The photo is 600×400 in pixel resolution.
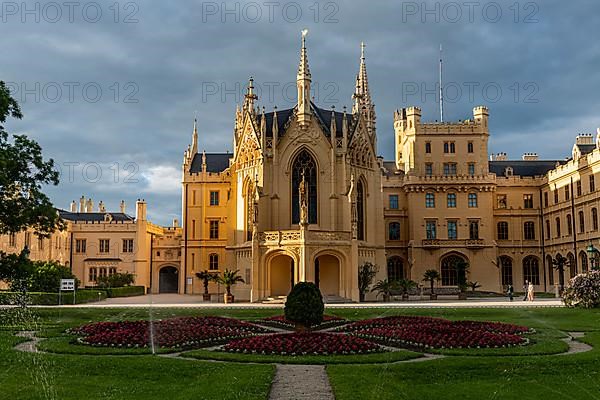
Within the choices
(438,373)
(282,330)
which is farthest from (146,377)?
(282,330)

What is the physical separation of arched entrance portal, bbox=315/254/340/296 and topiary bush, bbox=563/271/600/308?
1829 centimetres

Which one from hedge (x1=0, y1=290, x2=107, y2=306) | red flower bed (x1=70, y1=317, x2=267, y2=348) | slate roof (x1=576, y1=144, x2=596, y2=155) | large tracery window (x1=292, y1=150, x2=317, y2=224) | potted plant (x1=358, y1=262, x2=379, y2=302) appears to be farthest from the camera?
slate roof (x1=576, y1=144, x2=596, y2=155)

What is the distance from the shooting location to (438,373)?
1603 cm

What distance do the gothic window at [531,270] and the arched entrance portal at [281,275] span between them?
30.7 meters

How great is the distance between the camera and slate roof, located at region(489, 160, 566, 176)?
3022 inches

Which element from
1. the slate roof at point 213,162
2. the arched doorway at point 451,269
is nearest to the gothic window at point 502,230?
the arched doorway at point 451,269

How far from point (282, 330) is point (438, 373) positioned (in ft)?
41.1

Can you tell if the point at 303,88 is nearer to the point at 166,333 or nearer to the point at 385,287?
the point at 385,287

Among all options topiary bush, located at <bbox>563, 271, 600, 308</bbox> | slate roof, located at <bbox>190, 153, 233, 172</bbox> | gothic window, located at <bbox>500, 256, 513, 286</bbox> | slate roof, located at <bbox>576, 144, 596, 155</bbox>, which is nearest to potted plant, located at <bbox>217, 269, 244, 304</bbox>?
slate roof, located at <bbox>190, 153, 233, 172</bbox>

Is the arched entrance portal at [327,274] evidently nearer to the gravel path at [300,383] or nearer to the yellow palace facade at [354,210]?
the yellow palace facade at [354,210]

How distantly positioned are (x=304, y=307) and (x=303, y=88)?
34532 millimetres

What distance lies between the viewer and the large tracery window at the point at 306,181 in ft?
183

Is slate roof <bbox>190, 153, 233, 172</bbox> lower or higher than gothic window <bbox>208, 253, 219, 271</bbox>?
higher

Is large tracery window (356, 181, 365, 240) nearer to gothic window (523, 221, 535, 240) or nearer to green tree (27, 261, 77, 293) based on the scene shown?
gothic window (523, 221, 535, 240)
